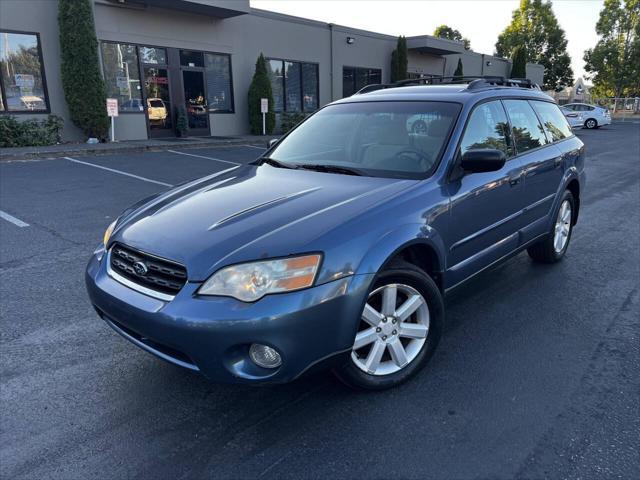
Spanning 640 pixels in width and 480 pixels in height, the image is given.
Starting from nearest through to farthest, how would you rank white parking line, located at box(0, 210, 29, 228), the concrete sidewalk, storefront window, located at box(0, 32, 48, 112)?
white parking line, located at box(0, 210, 29, 228)
the concrete sidewalk
storefront window, located at box(0, 32, 48, 112)

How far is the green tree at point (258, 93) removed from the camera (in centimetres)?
1836

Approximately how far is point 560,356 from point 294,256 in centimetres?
203

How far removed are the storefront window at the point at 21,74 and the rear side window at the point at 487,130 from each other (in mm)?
13951

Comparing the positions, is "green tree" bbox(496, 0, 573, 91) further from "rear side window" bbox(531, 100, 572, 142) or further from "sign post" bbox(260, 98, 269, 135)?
"rear side window" bbox(531, 100, 572, 142)

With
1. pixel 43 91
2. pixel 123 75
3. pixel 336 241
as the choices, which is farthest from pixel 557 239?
pixel 123 75

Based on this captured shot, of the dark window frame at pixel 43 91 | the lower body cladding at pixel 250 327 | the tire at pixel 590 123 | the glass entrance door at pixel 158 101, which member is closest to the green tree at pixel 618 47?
the tire at pixel 590 123

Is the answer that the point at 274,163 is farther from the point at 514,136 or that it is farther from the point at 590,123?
the point at 590,123

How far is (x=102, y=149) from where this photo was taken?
41.8 ft

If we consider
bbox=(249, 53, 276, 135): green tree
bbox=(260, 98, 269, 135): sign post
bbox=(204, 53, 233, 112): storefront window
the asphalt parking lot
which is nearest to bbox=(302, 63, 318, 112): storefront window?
bbox=(249, 53, 276, 135): green tree

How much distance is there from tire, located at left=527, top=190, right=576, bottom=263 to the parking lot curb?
11066 mm

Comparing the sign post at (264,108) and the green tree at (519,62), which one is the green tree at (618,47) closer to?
the green tree at (519,62)

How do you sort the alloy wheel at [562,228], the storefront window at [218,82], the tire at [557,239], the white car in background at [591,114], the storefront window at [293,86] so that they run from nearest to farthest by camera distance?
the tire at [557,239], the alloy wheel at [562,228], the storefront window at [218,82], the storefront window at [293,86], the white car in background at [591,114]

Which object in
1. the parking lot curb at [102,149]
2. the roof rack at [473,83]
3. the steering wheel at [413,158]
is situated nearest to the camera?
the steering wheel at [413,158]

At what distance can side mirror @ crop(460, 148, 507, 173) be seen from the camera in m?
3.06
